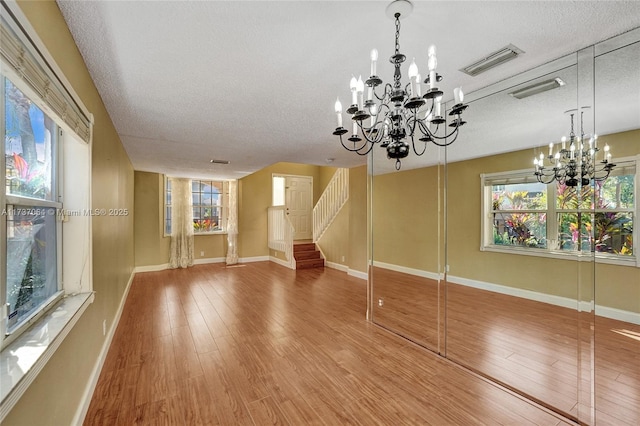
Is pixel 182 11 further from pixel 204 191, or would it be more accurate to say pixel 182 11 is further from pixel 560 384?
pixel 204 191

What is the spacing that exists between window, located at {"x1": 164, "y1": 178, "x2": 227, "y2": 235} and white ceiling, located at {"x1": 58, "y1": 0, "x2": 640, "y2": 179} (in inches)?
184

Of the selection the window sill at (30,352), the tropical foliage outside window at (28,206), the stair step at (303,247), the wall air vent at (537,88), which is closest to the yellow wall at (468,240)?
the wall air vent at (537,88)

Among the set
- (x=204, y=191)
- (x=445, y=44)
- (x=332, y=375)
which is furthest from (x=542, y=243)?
(x=204, y=191)

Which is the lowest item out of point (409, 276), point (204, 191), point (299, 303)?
point (299, 303)

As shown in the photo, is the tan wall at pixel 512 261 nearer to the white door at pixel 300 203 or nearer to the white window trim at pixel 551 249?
the white window trim at pixel 551 249

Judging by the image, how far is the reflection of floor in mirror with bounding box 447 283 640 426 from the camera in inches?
78.0

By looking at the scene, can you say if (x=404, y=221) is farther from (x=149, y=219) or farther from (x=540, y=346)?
(x=149, y=219)

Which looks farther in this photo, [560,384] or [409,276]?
[409,276]

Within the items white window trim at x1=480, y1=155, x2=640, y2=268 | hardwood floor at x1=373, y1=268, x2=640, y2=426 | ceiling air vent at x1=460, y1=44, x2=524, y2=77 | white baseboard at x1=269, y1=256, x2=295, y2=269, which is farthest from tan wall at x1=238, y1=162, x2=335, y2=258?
ceiling air vent at x1=460, y1=44, x2=524, y2=77

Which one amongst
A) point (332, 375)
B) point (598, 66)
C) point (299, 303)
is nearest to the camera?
point (598, 66)

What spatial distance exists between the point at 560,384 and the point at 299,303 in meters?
3.02

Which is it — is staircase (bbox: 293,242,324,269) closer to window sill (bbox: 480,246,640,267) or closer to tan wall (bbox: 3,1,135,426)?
tan wall (bbox: 3,1,135,426)

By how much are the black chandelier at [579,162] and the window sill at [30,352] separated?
10.7ft

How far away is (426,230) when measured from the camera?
3.70 metres
